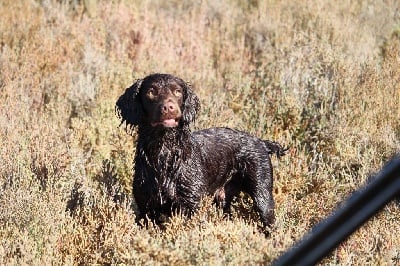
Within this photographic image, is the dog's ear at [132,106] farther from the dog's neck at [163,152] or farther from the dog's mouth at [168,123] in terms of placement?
the dog's mouth at [168,123]

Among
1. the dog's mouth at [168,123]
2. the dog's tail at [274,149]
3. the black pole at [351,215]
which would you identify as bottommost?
the dog's tail at [274,149]

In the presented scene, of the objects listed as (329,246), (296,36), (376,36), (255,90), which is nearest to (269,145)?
(255,90)

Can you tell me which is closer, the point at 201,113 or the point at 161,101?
the point at 161,101

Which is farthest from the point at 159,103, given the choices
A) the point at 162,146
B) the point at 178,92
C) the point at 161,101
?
the point at 162,146

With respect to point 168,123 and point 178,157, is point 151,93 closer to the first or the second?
point 168,123

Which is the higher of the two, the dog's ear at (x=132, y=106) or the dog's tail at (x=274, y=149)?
the dog's ear at (x=132, y=106)

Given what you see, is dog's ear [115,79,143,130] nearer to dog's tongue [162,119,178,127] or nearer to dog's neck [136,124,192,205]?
dog's neck [136,124,192,205]

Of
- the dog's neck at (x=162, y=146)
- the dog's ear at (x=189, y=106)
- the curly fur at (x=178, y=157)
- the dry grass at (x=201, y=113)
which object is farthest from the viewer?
the dog's ear at (x=189, y=106)

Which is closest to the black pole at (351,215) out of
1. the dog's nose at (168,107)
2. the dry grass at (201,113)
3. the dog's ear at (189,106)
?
the dry grass at (201,113)

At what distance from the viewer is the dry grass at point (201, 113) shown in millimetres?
4289

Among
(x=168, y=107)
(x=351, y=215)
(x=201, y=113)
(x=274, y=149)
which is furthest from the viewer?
(x=201, y=113)

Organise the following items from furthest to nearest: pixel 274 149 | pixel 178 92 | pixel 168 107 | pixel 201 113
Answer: pixel 201 113, pixel 274 149, pixel 178 92, pixel 168 107

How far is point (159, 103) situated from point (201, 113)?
230 centimetres

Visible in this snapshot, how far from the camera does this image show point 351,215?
1240mm
